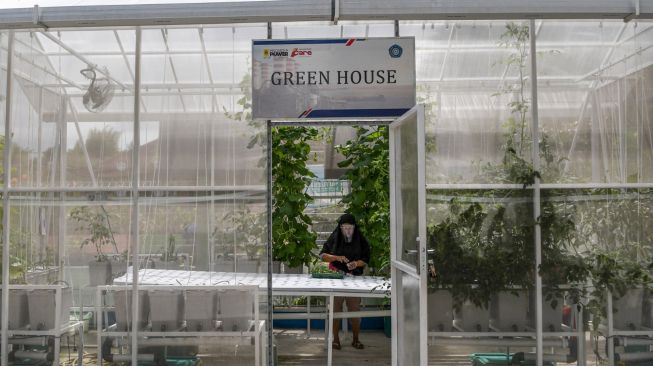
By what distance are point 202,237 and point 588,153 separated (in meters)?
3.01

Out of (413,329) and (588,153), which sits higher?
(588,153)

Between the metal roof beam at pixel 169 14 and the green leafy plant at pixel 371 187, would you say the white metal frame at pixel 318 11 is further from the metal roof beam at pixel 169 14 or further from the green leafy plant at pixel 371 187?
the green leafy plant at pixel 371 187

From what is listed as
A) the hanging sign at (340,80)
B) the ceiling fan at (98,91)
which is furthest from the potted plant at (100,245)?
the hanging sign at (340,80)

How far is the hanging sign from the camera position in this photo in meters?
4.83

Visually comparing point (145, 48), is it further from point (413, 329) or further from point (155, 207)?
point (413, 329)

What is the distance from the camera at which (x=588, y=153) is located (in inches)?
185

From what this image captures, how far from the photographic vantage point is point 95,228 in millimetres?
4887

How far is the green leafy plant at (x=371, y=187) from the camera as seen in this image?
7594 millimetres

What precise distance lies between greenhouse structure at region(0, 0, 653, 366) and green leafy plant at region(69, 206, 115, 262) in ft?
0.04

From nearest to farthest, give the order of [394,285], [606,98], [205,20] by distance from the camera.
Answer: [205,20]
[606,98]
[394,285]

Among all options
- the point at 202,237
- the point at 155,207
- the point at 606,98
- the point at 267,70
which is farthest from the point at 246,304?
the point at 606,98

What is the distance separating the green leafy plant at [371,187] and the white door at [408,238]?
2429 millimetres

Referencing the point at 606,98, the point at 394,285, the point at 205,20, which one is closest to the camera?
the point at 205,20

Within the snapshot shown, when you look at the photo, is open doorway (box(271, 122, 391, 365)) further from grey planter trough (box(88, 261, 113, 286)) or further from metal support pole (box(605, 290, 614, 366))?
metal support pole (box(605, 290, 614, 366))
